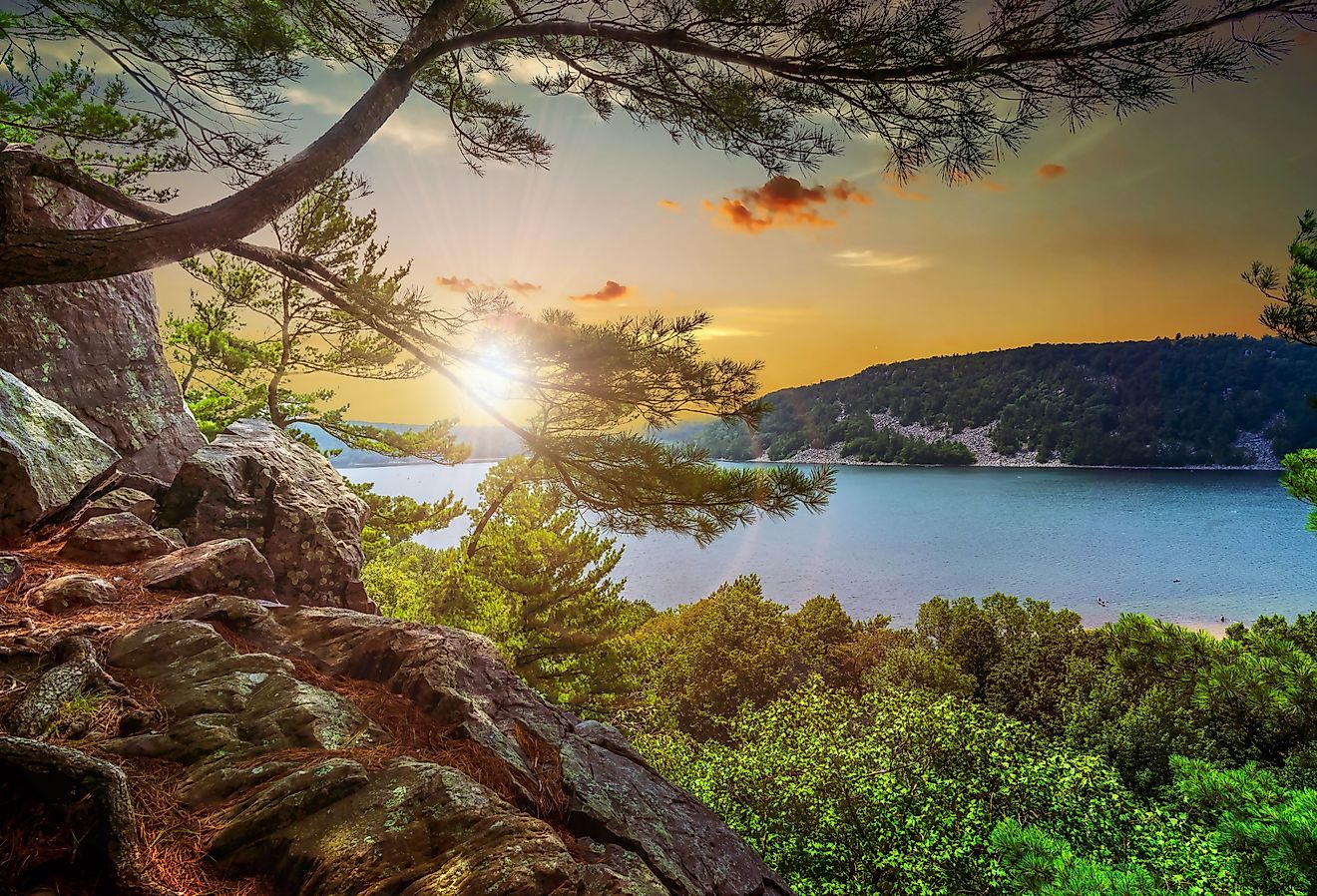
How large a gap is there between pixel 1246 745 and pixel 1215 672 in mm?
2598

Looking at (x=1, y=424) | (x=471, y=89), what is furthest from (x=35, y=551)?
(x=471, y=89)

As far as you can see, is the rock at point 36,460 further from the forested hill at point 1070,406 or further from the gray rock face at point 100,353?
the forested hill at point 1070,406

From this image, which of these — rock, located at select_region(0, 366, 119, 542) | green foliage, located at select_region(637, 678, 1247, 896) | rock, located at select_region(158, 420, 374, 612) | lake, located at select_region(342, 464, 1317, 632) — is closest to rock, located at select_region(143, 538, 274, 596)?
rock, located at select_region(158, 420, 374, 612)

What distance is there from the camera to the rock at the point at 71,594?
10.6ft

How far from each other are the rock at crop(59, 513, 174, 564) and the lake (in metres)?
22.4

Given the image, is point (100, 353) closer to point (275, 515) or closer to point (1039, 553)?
point (275, 515)

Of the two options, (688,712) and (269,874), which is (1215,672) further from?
(688,712)

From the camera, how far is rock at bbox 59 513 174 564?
3984 millimetres

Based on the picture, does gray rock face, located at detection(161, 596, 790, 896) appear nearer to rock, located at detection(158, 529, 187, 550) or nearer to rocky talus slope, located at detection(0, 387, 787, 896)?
rocky talus slope, located at detection(0, 387, 787, 896)

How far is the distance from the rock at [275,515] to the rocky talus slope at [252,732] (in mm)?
20

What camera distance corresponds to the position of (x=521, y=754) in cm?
347

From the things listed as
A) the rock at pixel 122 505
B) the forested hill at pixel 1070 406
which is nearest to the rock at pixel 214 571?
the rock at pixel 122 505

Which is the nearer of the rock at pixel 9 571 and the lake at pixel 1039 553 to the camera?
the rock at pixel 9 571

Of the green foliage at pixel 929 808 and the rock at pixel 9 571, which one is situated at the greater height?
the rock at pixel 9 571
